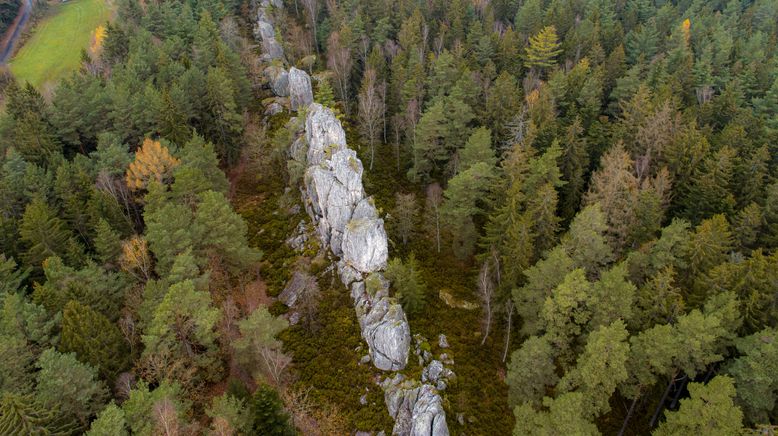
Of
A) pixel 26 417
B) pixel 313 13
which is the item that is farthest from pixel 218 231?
pixel 313 13

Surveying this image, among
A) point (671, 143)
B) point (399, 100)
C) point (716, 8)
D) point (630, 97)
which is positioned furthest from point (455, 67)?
point (716, 8)

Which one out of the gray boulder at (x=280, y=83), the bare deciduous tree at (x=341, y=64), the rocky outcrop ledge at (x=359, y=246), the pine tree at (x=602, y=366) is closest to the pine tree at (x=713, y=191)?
the pine tree at (x=602, y=366)

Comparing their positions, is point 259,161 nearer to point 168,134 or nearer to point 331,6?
point 168,134

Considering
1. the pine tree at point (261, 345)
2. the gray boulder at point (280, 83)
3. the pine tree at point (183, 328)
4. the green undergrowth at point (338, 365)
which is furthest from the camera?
the gray boulder at point (280, 83)

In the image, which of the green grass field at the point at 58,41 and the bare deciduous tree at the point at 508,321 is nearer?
the bare deciduous tree at the point at 508,321

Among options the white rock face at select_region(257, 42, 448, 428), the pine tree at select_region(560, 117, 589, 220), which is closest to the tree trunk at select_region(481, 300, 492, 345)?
the white rock face at select_region(257, 42, 448, 428)

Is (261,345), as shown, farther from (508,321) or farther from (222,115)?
(222,115)

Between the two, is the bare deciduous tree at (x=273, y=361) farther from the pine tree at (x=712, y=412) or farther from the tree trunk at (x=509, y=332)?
the pine tree at (x=712, y=412)
